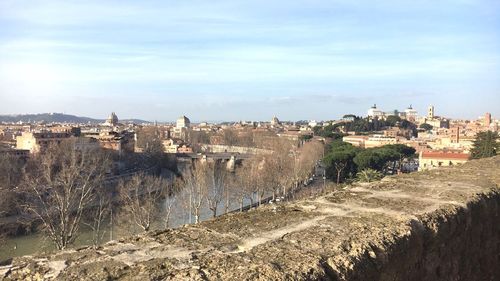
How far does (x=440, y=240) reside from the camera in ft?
8.98

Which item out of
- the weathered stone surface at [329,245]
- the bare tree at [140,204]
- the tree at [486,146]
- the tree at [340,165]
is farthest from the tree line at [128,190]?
the weathered stone surface at [329,245]

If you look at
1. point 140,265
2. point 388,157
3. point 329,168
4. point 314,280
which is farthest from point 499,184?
point 388,157

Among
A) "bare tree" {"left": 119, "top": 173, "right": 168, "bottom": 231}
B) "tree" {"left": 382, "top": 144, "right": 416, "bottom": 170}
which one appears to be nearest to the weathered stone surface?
"bare tree" {"left": 119, "top": 173, "right": 168, "bottom": 231}

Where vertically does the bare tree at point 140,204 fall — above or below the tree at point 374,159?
below

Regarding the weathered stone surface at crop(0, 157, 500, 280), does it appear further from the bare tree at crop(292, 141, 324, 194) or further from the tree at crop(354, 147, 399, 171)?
the tree at crop(354, 147, 399, 171)

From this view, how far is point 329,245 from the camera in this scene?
7.09 ft

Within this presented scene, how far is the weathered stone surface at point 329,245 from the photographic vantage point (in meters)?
1.83

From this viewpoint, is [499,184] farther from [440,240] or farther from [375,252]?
[375,252]

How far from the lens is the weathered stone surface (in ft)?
6.00

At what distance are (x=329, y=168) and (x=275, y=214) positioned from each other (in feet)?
92.0

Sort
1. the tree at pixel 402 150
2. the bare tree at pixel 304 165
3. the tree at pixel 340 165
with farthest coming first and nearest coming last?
the tree at pixel 402 150
the tree at pixel 340 165
the bare tree at pixel 304 165

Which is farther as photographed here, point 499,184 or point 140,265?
point 499,184

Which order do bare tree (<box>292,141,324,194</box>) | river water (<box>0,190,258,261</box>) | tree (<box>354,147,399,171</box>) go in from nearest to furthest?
river water (<box>0,190,258,261</box>) → bare tree (<box>292,141,324,194</box>) → tree (<box>354,147,399,171</box>)

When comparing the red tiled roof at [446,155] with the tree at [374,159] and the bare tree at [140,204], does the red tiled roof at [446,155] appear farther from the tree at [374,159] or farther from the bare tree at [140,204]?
the bare tree at [140,204]
